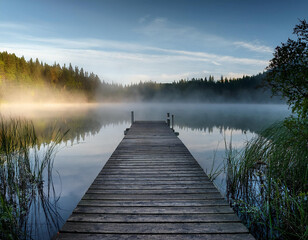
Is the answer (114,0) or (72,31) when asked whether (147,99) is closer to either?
(72,31)

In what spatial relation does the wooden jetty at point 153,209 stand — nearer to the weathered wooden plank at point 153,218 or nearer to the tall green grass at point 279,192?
the weathered wooden plank at point 153,218

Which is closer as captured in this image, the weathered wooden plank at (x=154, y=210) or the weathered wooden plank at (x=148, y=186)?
the weathered wooden plank at (x=154, y=210)

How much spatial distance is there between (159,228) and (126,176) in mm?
2124

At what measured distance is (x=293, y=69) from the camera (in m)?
3.49

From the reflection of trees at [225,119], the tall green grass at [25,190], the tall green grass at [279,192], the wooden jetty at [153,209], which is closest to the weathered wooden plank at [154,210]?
the wooden jetty at [153,209]

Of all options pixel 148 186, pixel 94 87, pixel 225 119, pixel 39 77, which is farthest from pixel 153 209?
pixel 94 87

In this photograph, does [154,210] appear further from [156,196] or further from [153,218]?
[156,196]

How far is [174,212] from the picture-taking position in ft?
8.99

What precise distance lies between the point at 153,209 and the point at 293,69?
3.76 m

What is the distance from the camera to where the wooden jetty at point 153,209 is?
2275 millimetres

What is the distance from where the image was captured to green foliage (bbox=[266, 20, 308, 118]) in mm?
3408

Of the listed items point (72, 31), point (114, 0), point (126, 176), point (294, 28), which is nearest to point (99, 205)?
point (126, 176)

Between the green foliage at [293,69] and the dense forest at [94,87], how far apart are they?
57.3 m

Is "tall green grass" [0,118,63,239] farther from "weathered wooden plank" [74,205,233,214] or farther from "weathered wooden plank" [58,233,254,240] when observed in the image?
"weathered wooden plank" [58,233,254,240]
